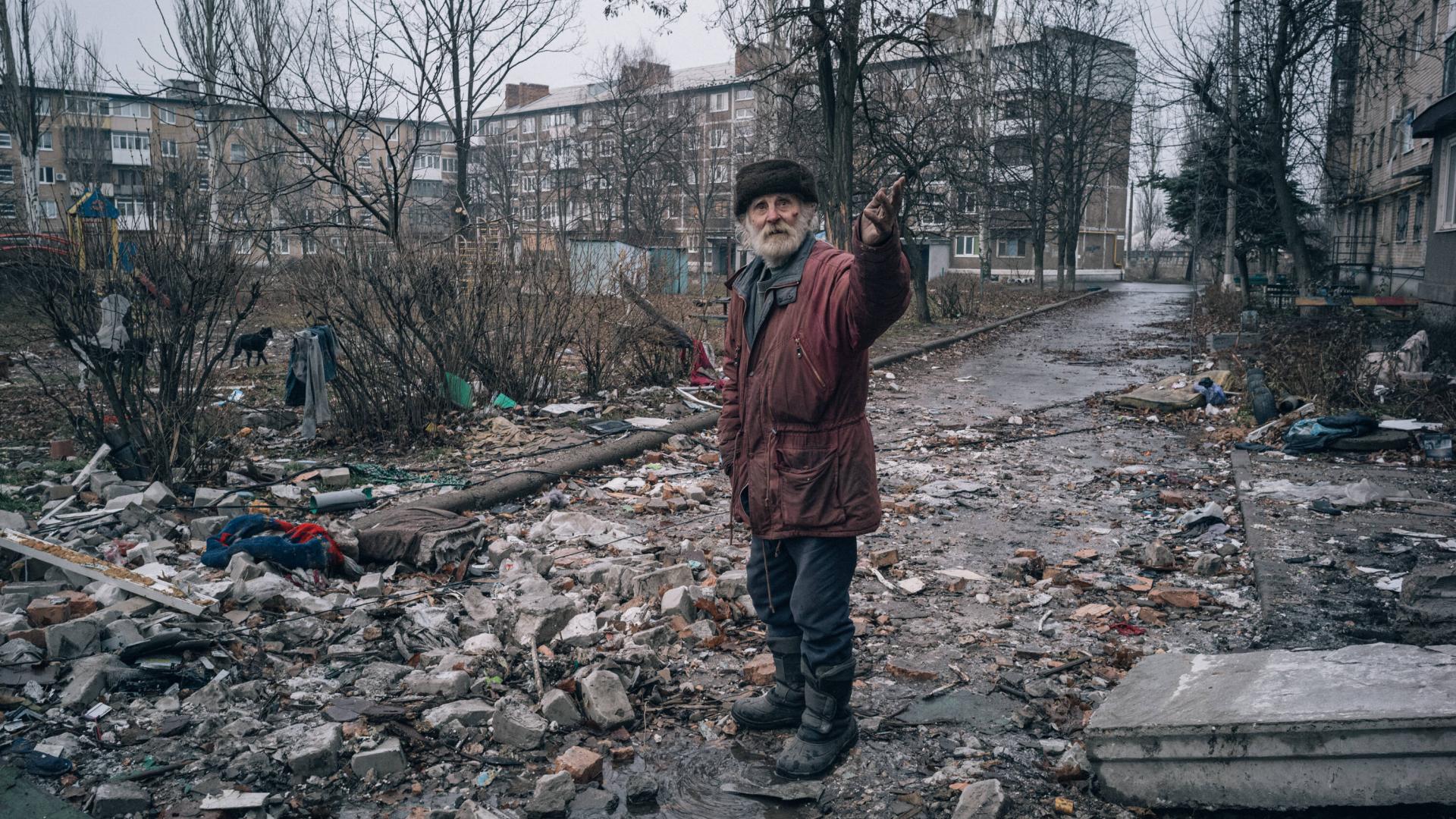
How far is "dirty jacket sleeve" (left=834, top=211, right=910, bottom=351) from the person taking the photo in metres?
2.82

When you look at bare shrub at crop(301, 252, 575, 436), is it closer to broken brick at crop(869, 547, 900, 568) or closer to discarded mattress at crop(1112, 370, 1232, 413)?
broken brick at crop(869, 547, 900, 568)

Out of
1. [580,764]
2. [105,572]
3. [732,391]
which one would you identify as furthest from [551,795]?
[105,572]

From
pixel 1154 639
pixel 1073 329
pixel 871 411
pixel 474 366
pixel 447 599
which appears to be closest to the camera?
pixel 1154 639

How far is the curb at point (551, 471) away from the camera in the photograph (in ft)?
22.6

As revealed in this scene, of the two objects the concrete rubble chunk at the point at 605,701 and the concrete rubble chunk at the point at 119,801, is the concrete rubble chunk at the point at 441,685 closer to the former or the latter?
the concrete rubble chunk at the point at 605,701

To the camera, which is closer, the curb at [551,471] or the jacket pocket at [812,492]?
the jacket pocket at [812,492]

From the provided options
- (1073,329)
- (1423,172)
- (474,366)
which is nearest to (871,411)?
(474,366)

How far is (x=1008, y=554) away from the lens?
19.3ft

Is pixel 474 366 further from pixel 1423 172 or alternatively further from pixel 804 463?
pixel 1423 172

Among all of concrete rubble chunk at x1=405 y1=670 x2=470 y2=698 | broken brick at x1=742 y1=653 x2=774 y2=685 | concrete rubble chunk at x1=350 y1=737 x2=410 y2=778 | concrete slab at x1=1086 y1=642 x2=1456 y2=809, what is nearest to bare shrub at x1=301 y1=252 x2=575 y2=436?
concrete rubble chunk at x1=405 y1=670 x2=470 y2=698

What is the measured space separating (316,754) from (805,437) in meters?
1.94

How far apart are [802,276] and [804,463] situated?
0.62 metres


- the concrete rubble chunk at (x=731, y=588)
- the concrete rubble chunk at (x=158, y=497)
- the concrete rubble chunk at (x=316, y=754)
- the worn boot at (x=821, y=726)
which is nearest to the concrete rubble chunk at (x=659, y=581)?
the concrete rubble chunk at (x=731, y=588)

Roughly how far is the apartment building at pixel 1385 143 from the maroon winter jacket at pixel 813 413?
20556 mm
